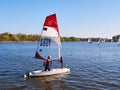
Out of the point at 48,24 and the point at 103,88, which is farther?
the point at 48,24

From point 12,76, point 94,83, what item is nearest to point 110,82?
point 94,83

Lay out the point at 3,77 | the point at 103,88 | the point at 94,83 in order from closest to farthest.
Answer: the point at 103,88
the point at 94,83
the point at 3,77

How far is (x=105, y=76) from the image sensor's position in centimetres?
2616

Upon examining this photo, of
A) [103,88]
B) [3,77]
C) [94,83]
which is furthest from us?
[3,77]

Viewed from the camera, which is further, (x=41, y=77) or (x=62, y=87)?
(x=41, y=77)

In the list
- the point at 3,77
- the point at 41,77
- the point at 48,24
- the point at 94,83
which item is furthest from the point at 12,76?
the point at 94,83

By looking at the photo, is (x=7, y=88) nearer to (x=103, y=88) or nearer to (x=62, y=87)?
(x=62, y=87)

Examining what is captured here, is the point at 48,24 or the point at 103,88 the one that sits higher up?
the point at 48,24

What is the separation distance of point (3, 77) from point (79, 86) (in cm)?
887

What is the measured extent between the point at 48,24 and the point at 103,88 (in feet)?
31.7

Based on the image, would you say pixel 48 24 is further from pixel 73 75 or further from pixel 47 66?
pixel 73 75

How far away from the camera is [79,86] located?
2142 cm

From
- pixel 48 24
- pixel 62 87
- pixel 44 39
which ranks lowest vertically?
pixel 62 87

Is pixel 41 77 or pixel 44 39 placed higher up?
pixel 44 39
